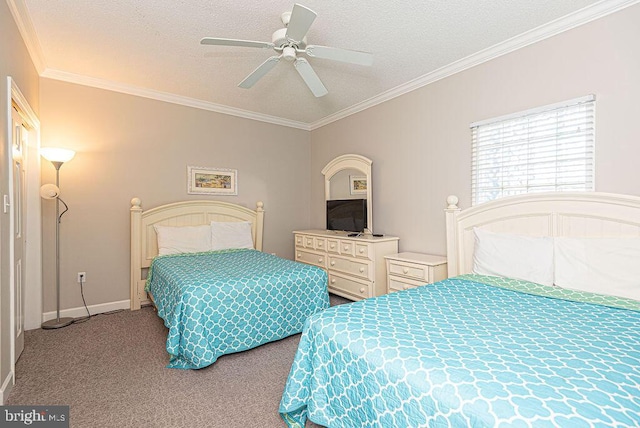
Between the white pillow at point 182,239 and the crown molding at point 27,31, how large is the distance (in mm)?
1945

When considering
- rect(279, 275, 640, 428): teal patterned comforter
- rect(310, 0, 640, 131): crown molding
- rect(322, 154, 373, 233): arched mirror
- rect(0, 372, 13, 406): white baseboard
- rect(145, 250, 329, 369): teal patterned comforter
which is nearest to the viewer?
rect(279, 275, 640, 428): teal patterned comforter

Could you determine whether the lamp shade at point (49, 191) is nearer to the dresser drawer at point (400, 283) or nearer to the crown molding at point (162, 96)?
the crown molding at point (162, 96)

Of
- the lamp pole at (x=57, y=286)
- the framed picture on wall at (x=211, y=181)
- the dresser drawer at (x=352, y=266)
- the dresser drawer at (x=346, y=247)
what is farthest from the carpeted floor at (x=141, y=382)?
the framed picture on wall at (x=211, y=181)

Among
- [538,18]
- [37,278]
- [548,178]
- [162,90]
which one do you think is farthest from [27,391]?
[538,18]

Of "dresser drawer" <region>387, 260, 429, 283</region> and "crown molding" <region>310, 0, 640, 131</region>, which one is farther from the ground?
"crown molding" <region>310, 0, 640, 131</region>

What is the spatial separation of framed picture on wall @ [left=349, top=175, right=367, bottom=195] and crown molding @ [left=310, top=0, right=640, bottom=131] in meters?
0.98

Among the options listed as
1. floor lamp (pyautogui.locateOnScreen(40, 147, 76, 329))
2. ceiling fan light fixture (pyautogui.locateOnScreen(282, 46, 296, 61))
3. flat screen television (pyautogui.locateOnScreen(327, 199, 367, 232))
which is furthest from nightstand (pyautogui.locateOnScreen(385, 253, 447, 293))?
floor lamp (pyautogui.locateOnScreen(40, 147, 76, 329))

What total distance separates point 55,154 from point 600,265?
4594 millimetres

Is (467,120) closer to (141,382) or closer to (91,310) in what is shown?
(141,382)

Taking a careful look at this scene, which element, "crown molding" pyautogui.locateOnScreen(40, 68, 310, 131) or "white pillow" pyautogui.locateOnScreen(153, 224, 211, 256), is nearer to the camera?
"crown molding" pyautogui.locateOnScreen(40, 68, 310, 131)

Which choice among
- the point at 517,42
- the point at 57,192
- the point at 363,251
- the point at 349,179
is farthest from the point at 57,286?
the point at 517,42

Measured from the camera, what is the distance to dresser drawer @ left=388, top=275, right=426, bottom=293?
3.07 meters

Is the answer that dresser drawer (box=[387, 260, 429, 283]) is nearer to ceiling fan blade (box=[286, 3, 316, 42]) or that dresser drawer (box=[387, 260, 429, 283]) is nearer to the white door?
ceiling fan blade (box=[286, 3, 316, 42])

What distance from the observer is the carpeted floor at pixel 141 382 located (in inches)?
70.6
